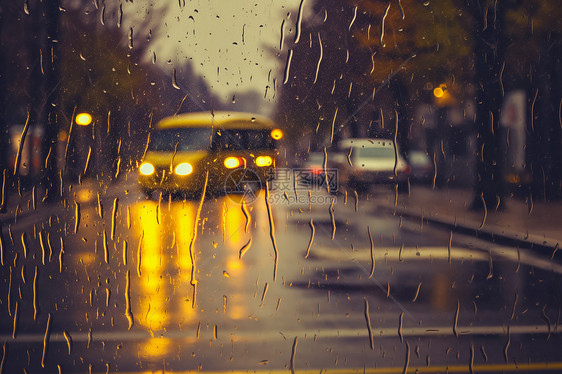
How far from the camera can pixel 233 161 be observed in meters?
3.89

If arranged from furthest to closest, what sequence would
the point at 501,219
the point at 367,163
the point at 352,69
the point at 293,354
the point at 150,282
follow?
1. the point at 501,219
2. the point at 367,163
3. the point at 150,282
4. the point at 352,69
5. the point at 293,354

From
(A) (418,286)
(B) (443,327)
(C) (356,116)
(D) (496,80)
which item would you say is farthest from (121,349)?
(D) (496,80)

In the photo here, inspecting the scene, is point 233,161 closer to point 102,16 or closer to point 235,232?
point 102,16

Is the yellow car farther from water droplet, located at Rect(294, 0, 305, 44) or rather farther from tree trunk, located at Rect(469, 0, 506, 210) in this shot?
tree trunk, located at Rect(469, 0, 506, 210)

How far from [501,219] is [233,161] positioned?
7869 mm

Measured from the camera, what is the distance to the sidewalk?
813cm

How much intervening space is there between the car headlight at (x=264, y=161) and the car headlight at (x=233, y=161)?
176 mm

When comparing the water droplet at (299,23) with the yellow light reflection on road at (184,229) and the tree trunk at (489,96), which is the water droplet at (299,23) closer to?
the yellow light reflection on road at (184,229)

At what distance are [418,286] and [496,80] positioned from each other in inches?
253

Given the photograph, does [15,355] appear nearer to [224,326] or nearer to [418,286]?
[224,326]

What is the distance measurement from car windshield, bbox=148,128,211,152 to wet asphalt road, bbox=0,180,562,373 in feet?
1.04

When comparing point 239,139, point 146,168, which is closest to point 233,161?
point 239,139

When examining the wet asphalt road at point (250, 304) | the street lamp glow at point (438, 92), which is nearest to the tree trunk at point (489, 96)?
the street lamp glow at point (438, 92)

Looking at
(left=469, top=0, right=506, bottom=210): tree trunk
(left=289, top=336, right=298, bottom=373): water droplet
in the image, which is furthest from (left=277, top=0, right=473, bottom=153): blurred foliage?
(left=469, top=0, right=506, bottom=210): tree trunk
